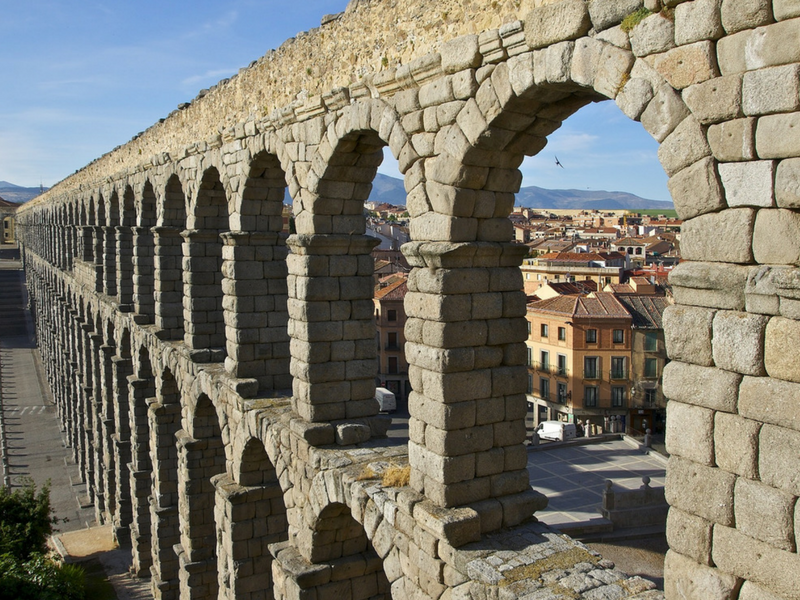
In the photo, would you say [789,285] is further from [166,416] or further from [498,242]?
[166,416]

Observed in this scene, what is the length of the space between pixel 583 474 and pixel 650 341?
35.6 ft

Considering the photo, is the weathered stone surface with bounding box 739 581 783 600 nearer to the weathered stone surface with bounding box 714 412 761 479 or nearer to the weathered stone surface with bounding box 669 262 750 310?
the weathered stone surface with bounding box 714 412 761 479

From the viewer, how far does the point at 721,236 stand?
4293mm

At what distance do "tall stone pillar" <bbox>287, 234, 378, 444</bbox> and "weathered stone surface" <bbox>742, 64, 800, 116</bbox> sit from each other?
18.9 feet

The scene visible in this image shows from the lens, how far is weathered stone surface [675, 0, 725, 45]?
4.24 m

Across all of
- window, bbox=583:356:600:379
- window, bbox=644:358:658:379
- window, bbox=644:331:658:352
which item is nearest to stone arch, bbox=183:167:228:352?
window, bbox=583:356:600:379

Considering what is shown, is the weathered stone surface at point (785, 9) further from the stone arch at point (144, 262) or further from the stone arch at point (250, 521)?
the stone arch at point (144, 262)

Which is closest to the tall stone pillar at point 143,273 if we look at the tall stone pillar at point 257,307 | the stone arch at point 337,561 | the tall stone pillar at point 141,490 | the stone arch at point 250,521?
the tall stone pillar at point 141,490

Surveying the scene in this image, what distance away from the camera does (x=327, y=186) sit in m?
9.03

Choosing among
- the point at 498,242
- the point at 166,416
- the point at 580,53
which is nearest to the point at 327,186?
the point at 498,242

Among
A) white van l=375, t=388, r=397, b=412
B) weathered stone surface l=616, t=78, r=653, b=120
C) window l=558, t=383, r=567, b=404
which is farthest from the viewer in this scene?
white van l=375, t=388, r=397, b=412

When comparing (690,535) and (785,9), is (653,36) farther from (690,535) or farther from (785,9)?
(690,535)

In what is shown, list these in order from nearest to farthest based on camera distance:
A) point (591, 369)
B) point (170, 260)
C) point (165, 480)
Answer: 1. point (170, 260)
2. point (165, 480)
3. point (591, 369)

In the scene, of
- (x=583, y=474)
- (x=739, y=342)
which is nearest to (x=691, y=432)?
(x=739, y=342)
